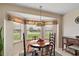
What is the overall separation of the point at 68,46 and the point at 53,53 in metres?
0.30

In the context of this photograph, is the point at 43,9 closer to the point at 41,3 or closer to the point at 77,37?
the point at 41,3

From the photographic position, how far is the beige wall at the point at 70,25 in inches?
92.7

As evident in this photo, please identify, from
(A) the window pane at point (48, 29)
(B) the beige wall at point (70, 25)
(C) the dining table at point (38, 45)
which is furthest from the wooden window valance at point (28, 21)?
(C) the dining table at point (38, 45)

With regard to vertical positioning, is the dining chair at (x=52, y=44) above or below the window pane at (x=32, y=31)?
below

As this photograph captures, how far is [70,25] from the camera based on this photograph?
7.80ft

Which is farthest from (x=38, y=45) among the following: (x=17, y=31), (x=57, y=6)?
(x=57, y=6)

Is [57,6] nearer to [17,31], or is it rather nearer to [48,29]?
[48,29]

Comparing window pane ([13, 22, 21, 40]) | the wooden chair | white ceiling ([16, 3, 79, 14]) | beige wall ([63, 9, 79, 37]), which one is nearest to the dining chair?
the wooden chair

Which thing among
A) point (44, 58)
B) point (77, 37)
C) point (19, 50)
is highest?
point (77, 37)

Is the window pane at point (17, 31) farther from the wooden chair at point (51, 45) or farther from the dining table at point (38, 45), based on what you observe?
the wooden chair at point (51, 45)

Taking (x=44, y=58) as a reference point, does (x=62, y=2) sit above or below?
above

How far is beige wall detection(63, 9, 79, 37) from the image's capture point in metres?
2.35

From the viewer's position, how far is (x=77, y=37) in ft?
7.63

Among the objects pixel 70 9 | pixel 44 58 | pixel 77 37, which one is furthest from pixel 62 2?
pixel 44 58
